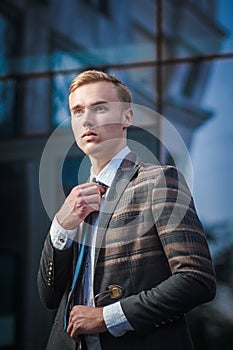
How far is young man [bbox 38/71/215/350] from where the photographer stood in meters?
1.98

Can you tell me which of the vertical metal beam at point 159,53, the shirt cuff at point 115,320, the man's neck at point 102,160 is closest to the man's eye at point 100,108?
the man's neck at point 102,160

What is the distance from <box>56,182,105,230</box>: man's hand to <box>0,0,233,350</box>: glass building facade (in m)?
3.70

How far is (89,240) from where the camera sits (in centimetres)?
210

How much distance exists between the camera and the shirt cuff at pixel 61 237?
6.84 feet

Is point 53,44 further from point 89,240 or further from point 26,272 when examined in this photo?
point 89,240

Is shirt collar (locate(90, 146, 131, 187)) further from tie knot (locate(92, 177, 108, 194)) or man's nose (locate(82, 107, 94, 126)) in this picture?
man's nose (locate(82, 107, 94, 126))

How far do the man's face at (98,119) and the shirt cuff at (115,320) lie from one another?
19.2 inches

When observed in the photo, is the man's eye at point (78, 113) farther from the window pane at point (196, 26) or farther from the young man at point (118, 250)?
the window pane at point (196, 26)

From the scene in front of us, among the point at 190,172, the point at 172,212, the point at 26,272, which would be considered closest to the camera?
the point at 172,212

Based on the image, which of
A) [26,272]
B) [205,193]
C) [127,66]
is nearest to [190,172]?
[205,193]

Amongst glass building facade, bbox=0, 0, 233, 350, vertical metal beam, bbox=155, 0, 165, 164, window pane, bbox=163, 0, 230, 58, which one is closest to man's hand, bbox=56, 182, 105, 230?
glass building facade, bbox=0, 0, 233, 350

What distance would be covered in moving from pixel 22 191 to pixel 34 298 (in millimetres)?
994

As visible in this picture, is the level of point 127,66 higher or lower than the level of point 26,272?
higher

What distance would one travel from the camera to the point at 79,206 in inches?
81.6
